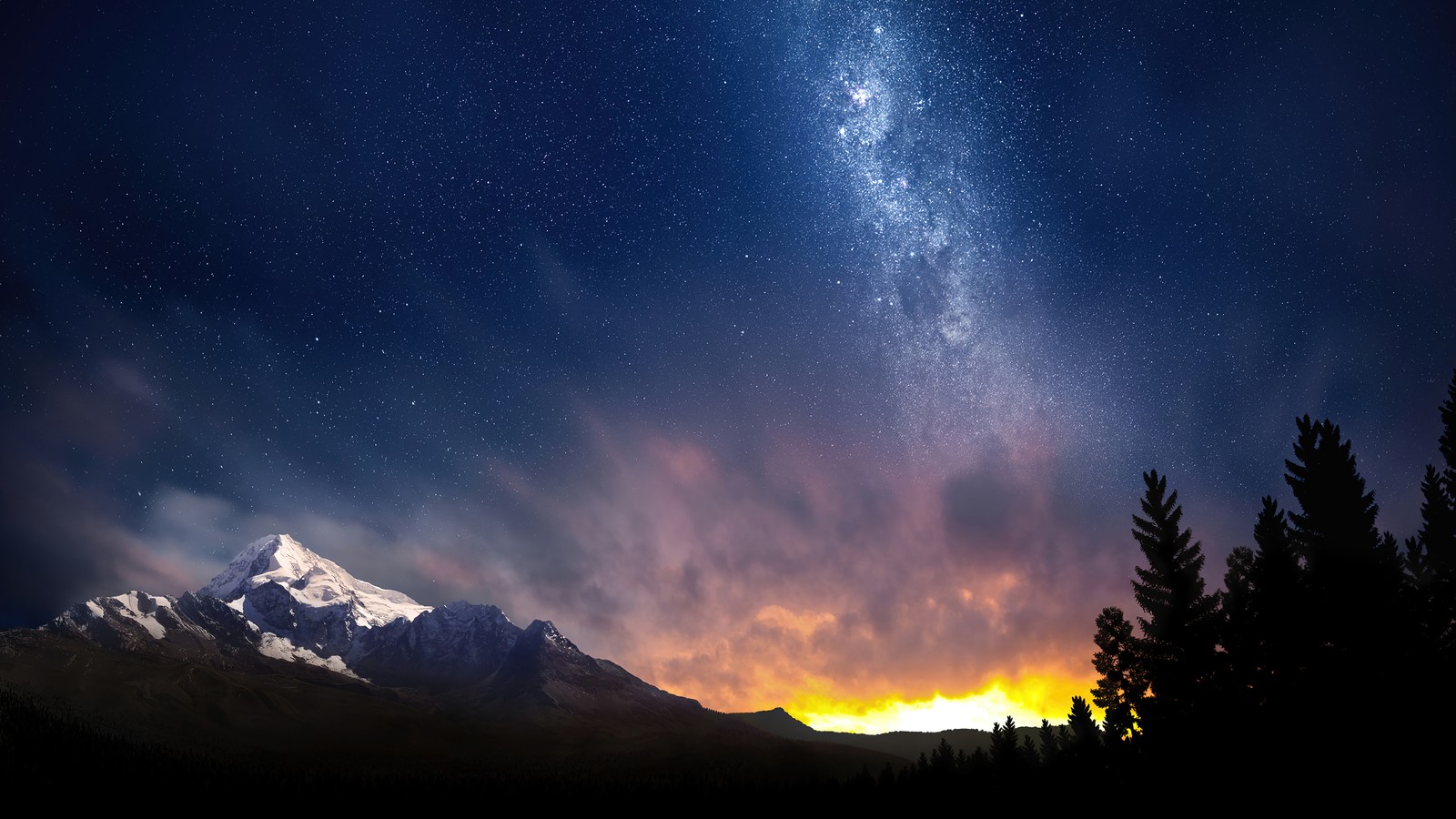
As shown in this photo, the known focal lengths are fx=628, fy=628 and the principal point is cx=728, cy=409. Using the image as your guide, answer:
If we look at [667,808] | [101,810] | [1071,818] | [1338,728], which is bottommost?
[101,810]

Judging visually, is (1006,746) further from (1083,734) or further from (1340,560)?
(1340,560)

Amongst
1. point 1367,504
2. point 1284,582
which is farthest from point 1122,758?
point 1367,504

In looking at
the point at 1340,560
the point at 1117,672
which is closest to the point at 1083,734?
the point at 1117,672

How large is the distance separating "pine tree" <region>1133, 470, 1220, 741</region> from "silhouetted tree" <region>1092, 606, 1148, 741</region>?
75 cm

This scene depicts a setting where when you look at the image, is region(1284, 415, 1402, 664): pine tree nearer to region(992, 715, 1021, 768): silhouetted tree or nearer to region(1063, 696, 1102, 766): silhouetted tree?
region(1063, 696, 1102, 766): silhouetted tree

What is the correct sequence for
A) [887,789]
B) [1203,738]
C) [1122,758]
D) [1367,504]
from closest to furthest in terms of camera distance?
[1203,738] < [1122,758] < [1367,504] < [887,789]

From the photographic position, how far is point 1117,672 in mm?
41969

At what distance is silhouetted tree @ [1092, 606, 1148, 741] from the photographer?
1619 inches

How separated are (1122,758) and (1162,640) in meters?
7.38

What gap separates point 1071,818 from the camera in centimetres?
3966

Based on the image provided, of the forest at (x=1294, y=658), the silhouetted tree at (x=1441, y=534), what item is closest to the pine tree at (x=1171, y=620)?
the forest at (x=1294, y=658)

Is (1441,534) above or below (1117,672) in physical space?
above

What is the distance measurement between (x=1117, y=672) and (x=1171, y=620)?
637 centimetres

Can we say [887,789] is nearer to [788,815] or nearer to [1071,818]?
[788,815]
